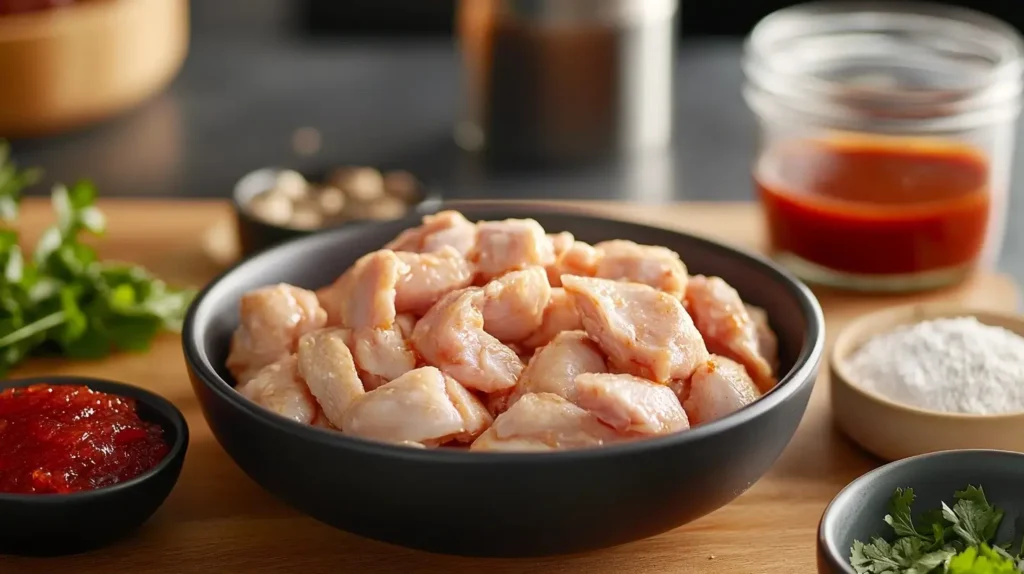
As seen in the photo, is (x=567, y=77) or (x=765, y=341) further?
(x=567, y=77)

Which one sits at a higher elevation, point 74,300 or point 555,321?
point 555,321

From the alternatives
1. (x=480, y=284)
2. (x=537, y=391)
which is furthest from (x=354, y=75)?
(x=537, y=391)

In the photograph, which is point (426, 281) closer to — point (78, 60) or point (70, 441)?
point (70, 441)

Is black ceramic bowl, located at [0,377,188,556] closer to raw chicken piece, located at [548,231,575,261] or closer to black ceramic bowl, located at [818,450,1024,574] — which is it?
raw chicken piece, located at [548,231,575,261]

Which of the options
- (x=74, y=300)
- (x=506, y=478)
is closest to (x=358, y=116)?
(x=74, y=300)

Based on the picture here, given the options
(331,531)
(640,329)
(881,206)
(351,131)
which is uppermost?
(640,329)

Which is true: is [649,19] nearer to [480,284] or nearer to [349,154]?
[349,154]

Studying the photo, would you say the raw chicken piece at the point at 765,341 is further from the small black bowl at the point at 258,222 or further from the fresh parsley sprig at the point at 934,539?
the small black bowl at the point at 258,222
